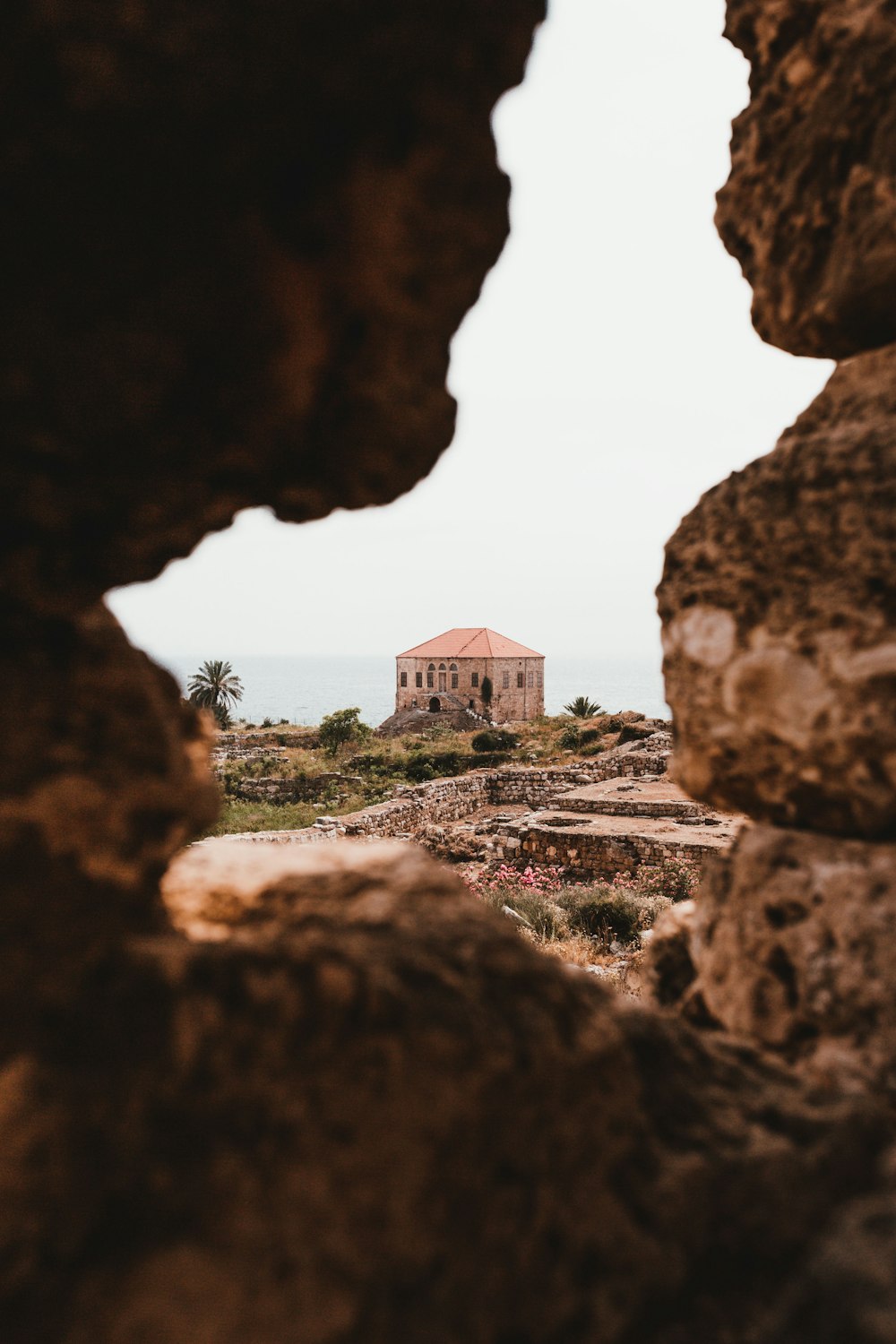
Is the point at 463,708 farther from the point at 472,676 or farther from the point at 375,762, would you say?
the point at 375,762

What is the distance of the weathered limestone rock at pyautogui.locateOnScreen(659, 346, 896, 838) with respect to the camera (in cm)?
150

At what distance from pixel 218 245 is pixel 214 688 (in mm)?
45594

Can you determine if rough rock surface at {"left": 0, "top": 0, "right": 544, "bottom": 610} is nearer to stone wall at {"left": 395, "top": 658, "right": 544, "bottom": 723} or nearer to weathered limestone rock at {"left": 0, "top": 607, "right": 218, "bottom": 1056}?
weathered limestone rock at {"left": 0, "top": 607, "right": 218, "bottom": 1056}

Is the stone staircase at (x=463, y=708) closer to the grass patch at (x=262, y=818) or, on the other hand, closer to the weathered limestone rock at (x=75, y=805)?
the grass patch at (x=262, y=818)

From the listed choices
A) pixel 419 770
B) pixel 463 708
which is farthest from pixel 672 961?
pixel 463 708

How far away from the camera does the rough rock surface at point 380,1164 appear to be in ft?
2.97

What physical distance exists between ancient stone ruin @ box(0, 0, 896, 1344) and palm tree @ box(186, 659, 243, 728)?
1669 inches

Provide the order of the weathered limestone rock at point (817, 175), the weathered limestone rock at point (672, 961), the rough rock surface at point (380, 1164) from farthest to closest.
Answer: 1. the weathered limestone rock at point (672, 961)
2. the weathered limestone rock at point (817, 175)
3. the rough rock surface at point (380, 1164)

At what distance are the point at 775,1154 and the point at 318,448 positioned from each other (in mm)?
1434

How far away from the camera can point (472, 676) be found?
52.8 m

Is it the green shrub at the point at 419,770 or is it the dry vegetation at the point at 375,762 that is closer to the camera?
the dry vegetation at the point at 375,762

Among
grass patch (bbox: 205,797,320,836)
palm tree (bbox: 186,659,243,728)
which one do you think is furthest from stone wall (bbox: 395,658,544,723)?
grass patch (bbox: 205,797,320,836)

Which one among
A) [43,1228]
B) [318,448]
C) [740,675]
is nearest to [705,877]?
[740,675]

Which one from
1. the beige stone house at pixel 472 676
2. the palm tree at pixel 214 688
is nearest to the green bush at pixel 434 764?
the palm tree at pixel 214 688
